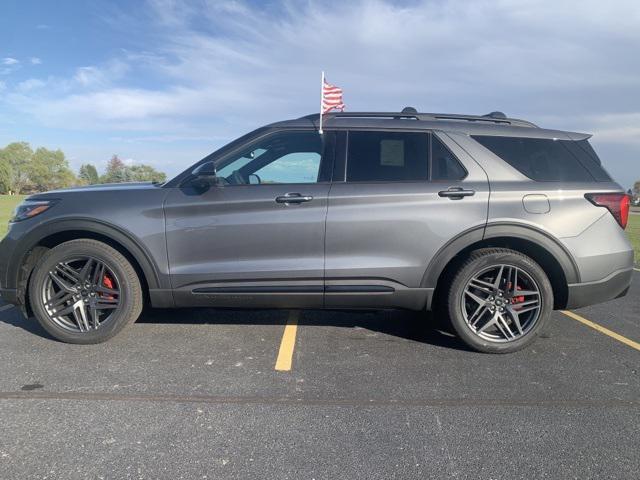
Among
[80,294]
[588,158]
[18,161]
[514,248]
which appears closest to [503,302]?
[514,248]

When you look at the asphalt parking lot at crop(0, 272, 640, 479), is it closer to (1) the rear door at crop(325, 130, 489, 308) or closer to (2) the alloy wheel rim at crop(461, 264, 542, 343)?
(2) the alloy wheel rim at crop(461, 264, 542, 343)

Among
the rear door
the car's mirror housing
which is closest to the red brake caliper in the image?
the car's mirror housing

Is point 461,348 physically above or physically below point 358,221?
below

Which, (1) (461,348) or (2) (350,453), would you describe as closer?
(2) (350,453)

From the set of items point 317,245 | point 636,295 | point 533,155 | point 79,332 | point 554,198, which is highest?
point 533,155

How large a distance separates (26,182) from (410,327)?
10601cm

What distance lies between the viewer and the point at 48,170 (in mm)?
92812

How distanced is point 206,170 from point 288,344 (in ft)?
5.19

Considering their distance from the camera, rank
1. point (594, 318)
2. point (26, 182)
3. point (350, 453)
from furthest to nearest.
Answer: point (26, 182) → point (594, 318) → point (350, 453)

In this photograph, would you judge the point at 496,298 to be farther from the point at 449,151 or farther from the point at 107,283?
the point at 107,283

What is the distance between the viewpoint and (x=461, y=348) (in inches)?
147

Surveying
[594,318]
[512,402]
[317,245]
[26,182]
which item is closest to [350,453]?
[512,402]

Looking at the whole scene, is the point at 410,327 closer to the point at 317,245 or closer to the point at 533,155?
the point at 317,245

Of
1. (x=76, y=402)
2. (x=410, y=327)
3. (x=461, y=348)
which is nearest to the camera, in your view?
(x=76, y=402)
